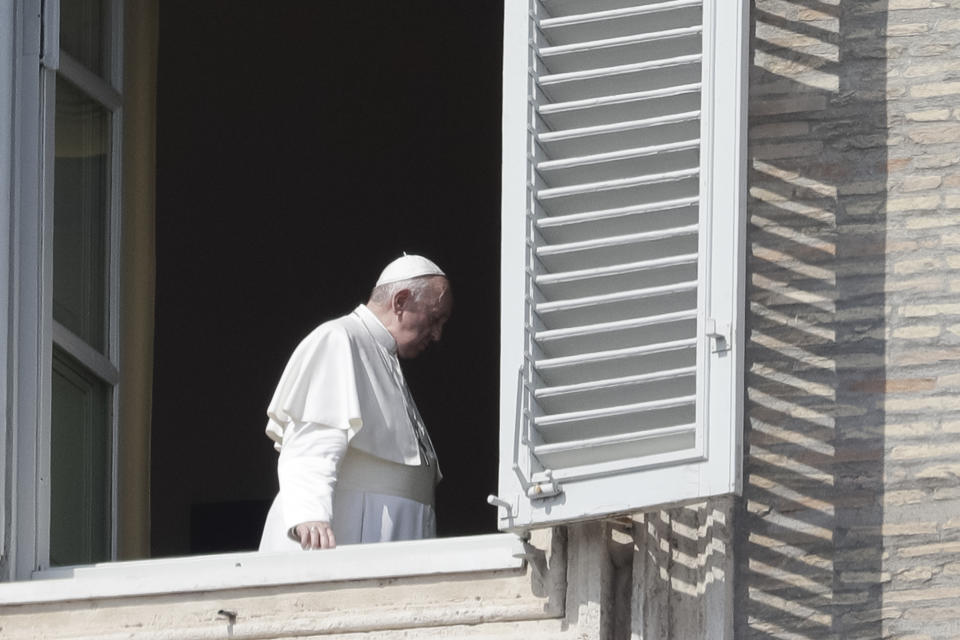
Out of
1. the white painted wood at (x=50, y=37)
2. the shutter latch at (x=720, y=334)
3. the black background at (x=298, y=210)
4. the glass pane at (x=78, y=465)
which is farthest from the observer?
the black background at (x=298, y=210)

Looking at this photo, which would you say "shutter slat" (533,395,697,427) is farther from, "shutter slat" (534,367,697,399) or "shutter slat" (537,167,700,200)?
"shutter slat" (537,167,700,200)

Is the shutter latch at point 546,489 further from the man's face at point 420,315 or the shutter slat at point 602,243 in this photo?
the man's face at point 420,315

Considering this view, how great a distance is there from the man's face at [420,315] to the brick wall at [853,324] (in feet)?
3.05

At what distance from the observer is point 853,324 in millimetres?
5758

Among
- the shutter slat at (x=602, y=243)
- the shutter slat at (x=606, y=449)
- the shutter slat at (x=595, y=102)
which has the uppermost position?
the shutter slat at (x=595, y=102)

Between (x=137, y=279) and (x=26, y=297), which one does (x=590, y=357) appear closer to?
(x=26, y=297)

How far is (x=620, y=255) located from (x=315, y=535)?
3.25ft

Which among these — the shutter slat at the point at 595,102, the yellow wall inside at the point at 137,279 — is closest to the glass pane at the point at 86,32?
the yellow wall inside at the point at 137,279

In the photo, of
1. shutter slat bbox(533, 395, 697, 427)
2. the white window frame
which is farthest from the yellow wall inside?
shutter slat bbox(533, 395, 697, 427)

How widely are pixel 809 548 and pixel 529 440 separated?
76cm

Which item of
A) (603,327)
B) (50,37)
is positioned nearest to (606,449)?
(603,327)

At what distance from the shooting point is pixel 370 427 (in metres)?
6.13

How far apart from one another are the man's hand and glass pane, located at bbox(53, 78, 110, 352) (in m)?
0.91

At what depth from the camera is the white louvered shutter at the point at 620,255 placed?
521 cm
